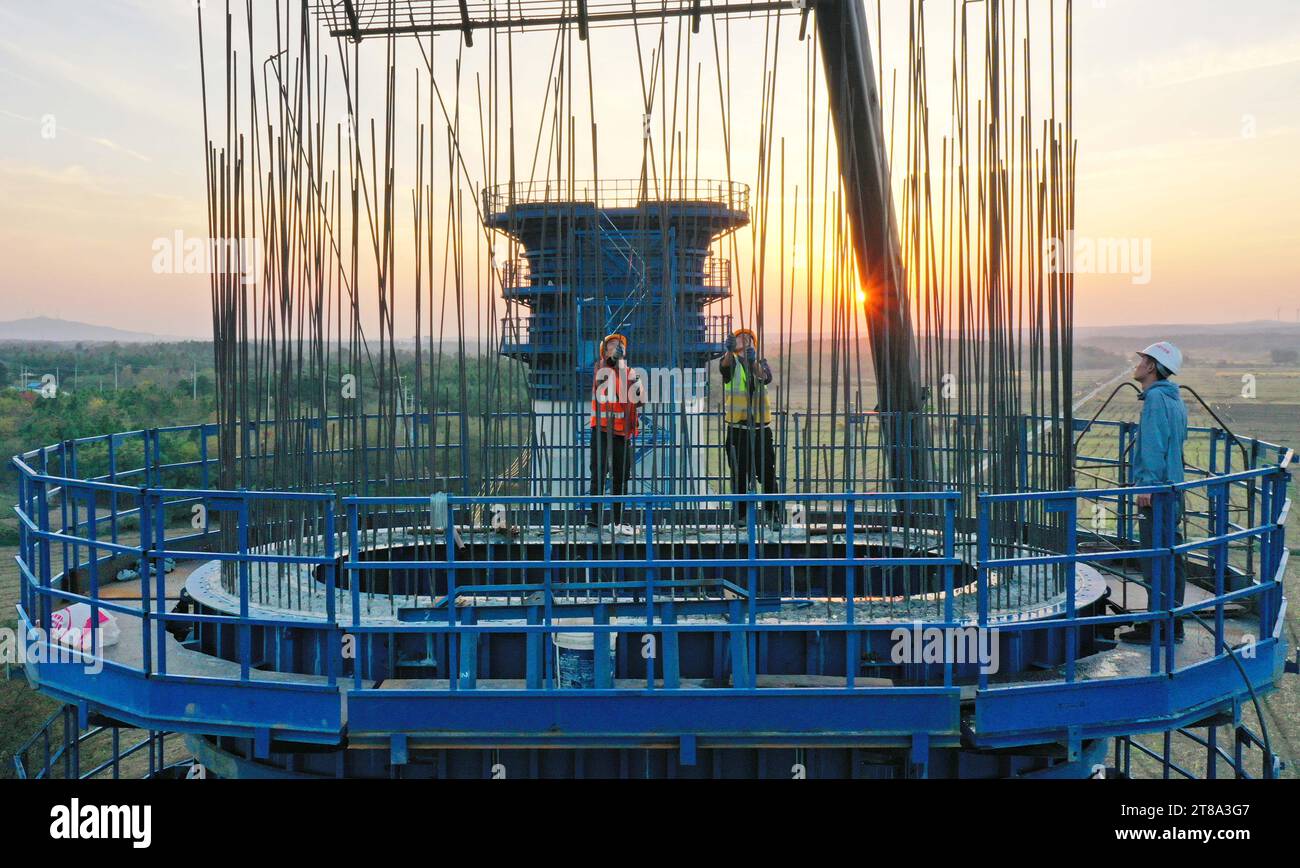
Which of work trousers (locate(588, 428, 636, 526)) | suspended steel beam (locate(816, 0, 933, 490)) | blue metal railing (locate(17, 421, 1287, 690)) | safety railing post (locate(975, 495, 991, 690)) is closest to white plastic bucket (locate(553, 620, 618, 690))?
blue metal railing (locate(17, 421, 1287, 690))

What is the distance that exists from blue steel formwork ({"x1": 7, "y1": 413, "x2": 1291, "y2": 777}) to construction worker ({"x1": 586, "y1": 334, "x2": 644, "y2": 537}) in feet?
5.54

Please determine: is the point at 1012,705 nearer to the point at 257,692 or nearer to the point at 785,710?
the point at 785,710

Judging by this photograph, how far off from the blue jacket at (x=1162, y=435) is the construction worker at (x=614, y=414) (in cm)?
396

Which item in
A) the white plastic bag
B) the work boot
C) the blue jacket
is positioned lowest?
the work boot

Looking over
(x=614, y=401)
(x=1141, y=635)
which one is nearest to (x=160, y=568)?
(x=614, y=401)

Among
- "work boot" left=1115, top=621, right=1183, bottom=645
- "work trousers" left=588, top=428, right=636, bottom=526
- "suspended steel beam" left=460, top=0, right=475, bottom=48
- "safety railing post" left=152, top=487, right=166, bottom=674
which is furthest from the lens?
"suspended steel beam" left=460, top=0, right=475, bottom=48

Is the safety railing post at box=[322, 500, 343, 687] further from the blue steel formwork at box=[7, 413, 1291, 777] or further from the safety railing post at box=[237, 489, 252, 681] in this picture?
the safety railing post at box=[237, 489, 252, 681]

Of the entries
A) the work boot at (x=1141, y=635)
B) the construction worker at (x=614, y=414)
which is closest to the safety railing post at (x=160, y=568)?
the construction worker at (x=614, y=414)

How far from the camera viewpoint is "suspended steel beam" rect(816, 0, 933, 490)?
8523mm

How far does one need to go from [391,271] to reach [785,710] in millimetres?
3977

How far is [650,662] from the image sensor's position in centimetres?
569

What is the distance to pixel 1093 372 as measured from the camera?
123750 mm

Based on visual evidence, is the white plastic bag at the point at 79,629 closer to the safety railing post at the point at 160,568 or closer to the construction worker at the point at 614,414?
the safety railing post at the point at 160,568
